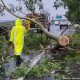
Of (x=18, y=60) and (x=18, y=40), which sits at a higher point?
(x=18, y=40)

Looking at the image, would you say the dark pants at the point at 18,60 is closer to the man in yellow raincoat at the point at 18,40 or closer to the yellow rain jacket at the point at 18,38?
the man in yellow raincoat at the point at 18,40

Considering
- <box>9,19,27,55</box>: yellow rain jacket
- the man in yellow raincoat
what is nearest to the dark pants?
the man in yellow raincoat

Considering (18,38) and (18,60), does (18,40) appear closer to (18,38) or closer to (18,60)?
(18,38)

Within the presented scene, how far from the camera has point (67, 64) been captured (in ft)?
44.6

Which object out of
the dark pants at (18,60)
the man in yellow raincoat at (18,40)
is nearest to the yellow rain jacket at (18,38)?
the man in yellow raincoat at (18,40)

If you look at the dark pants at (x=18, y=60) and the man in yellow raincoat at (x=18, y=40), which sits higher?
the man in yellow raincoat at (x=18, y=40)

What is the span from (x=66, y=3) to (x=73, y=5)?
884mm

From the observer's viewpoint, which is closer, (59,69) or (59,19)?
(59,69)

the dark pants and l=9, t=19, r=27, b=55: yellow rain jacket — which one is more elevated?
l=9, t=19, r=27, b=55: yellow rain jacket

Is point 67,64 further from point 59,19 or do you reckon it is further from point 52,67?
point 59,19

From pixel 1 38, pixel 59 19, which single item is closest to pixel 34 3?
pixel 1 38

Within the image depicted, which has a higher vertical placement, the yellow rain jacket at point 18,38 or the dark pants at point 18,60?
the yellow rain jacket at point 18,38

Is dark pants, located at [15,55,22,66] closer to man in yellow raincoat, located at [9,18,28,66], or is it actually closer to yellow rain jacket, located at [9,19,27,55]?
man in yellow raincoat, located at [9,18,28,66]

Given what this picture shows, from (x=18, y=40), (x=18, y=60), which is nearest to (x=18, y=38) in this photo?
(x=18, y=40)
